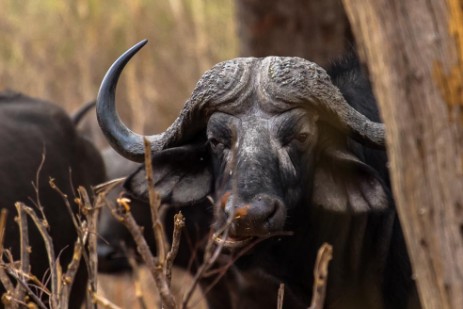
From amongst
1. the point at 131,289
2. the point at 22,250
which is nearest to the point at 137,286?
the point at 22,250

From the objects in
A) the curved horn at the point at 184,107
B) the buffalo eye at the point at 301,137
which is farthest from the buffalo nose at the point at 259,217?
the curved horn at the point at 184,107

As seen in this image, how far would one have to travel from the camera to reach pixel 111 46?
15.7 m

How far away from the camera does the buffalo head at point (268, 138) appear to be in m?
A: 5.71

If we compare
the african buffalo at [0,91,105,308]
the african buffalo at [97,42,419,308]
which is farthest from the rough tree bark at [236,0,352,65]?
the african buffalo at [97,42,419,308]

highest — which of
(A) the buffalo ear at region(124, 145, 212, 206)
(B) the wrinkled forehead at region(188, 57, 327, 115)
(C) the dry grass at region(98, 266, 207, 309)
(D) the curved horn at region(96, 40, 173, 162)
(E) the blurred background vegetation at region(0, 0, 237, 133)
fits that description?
(B) the wrinkled forehead at region(188, 57, 327, 115)

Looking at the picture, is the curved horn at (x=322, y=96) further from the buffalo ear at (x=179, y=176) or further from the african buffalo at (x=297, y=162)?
the buffalo ear at (x=179, y=176)

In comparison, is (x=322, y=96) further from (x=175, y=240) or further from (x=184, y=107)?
(x=175, y=240)

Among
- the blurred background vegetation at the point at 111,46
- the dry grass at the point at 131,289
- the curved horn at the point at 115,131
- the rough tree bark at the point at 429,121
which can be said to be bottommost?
the dry grass at the point at 131,289

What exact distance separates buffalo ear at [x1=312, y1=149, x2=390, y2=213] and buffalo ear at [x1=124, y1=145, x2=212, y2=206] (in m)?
0.59

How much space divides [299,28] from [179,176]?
411 cm

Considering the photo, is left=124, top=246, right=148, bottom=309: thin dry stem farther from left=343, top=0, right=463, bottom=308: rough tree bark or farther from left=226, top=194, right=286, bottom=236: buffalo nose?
left=343, top=0, right=463, bottom=308: rough tree bark

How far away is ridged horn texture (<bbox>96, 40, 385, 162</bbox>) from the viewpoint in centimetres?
585

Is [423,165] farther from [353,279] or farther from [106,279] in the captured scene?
[106,279]

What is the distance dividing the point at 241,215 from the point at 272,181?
49 centimetres
